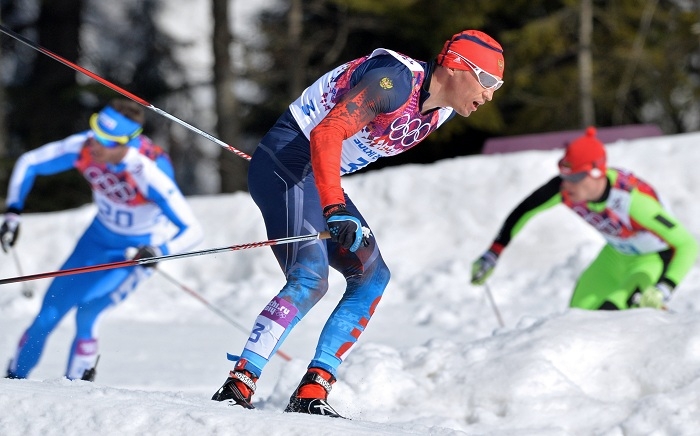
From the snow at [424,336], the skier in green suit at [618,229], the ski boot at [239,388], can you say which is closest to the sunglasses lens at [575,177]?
the skier in green suit at [618,229]

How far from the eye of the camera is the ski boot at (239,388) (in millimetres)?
3750

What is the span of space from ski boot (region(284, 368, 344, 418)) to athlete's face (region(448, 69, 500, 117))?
1.11 meters

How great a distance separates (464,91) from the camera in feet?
13.1

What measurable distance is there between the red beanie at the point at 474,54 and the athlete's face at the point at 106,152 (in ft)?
9.27

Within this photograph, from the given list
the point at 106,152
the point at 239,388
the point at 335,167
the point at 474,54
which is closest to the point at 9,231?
the point at 106,152

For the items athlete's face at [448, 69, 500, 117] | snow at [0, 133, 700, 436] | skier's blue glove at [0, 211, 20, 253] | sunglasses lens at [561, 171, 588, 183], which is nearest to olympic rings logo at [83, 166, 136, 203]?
skier's blue glove at [0, 211, 20, 253]

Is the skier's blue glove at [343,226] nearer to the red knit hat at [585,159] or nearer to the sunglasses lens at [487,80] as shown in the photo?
the sunglasses lens at [487,80]

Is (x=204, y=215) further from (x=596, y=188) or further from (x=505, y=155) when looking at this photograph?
(x=596, y=188)

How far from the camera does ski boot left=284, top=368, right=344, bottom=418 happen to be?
379 centimetres

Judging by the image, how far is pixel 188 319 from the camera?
9.27m

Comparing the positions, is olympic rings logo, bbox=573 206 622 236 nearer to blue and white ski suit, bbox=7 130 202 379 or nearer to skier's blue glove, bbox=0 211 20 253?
blue and white ski suit, bbox=7 130 202 379

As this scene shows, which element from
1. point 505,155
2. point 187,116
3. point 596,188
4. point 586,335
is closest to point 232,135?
point 187,116

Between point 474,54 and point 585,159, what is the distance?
96.1 inches

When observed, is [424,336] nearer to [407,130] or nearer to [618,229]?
[618,229]
